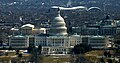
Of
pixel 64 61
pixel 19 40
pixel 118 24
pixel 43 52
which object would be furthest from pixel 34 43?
pixel 118 24

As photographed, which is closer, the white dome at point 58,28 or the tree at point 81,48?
the tree at point 81,48

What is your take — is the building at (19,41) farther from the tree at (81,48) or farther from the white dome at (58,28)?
the tree at (81,48)

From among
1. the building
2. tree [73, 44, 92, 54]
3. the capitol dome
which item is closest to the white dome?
the capitol dome

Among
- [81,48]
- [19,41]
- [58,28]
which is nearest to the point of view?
[81,48]

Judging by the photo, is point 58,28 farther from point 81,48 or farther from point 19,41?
point 81,48

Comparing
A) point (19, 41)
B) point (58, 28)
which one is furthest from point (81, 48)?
point (58, 28)

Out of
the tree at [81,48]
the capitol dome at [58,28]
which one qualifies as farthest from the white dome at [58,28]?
the tree at [81,48]

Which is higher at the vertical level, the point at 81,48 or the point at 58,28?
the point at 58,28

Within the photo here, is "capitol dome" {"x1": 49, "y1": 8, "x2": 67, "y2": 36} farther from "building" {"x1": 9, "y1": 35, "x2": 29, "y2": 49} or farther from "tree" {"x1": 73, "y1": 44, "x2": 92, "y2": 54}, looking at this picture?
"tree" {"x1": 73, "y1": 44, "x2": 92, "y2": 54}

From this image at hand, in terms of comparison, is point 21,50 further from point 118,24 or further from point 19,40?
point 118,24

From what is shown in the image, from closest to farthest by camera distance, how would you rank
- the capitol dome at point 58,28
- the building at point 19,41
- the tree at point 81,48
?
the tree at point 81,48, the building at point 19,41, the capitol dome at point 58,28

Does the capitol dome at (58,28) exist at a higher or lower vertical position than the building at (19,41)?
higher
